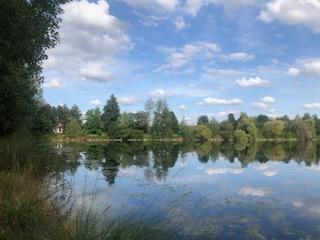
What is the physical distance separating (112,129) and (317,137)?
77619mm

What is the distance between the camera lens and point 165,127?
123 metres

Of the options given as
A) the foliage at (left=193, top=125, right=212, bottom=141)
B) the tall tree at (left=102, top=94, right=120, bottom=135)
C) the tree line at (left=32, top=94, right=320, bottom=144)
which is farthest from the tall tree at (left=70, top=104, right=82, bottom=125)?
the foliage at (left=193, top=125, right=212, bottom=141)

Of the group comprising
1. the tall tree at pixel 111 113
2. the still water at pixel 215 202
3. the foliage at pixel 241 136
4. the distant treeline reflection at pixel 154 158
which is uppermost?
the tall tree at pixel 111 113

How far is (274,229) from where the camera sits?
12.9 meters

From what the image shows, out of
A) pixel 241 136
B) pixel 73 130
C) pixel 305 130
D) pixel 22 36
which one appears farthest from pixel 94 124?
pixel 22 36

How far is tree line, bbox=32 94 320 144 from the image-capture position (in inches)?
4596

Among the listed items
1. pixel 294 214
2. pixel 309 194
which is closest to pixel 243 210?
pixel 294 214

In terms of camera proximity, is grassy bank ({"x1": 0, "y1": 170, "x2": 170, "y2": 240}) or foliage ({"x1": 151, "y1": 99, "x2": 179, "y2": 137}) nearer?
grassy bank ({"x1": 0, "y1": 170, "x2": 170, "y2": 240})

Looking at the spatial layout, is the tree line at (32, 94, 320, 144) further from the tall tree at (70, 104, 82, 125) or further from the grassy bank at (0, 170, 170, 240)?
the grassy bank at (0, 170, 170, 240)

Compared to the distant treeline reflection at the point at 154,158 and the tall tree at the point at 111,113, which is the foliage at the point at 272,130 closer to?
the tall tree at the point at 111,113

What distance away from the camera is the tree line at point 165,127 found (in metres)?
117

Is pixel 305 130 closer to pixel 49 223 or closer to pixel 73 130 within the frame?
pixel 73 130

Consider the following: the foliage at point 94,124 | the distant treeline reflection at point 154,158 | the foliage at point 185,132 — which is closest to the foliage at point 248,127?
the foliage at point 185,132

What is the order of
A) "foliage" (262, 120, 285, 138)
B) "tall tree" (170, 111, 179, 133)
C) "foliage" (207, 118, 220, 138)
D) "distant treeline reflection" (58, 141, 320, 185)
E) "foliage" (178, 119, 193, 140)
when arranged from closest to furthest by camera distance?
"distant treeline reflection" (58, 141, 320, 185) < "tall tree" (170, 111, 179, 133) < "foliage" (178, 119, 193, 140) < "foliage" (207, 118, 220, 138) < "foliage" (262, 120, 285, 138)
